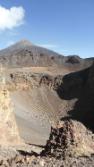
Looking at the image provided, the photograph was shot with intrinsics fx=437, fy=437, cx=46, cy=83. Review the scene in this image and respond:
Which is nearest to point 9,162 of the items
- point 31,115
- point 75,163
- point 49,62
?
point 75,163

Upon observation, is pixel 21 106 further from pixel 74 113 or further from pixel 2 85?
pixel 2 85

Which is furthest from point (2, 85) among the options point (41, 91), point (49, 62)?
point (49, 62)

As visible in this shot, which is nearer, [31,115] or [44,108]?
[31,115]

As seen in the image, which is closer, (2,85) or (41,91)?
(2,85)

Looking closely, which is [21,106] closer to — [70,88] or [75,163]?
[70,88]

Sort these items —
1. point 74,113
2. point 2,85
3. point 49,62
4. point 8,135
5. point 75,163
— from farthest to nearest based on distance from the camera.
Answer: point 49,62
point 74,113
point 2,85
point 8,135
point 75,163

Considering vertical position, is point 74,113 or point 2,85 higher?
point 2,85

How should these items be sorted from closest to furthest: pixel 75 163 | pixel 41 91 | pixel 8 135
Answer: pixel 75 163 → pixel 8 135 → pixel 41 91

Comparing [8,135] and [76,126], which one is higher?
[76,126]

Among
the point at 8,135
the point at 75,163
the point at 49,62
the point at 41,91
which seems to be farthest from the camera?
the point at 49,62
